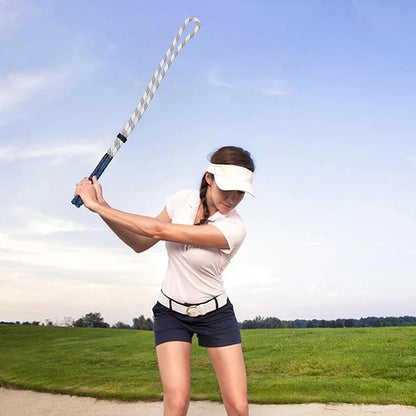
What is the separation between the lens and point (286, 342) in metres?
13.2

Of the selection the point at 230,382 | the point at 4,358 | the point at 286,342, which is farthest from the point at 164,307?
the point at 4,358

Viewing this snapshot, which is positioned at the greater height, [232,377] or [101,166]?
[101,166]

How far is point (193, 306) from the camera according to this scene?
155 inches

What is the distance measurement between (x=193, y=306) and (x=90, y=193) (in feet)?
3.37

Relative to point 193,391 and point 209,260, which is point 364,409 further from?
point 209,260

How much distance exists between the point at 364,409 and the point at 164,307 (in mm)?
4443

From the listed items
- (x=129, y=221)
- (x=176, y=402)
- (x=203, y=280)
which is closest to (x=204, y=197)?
(x=203, y=280)

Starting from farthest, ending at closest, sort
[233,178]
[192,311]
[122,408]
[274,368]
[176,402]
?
1. [274,368]
2. [122,408]
3. [192,311]
4. [176,402]
5. [233,178]

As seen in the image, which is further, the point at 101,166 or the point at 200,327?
the point at 200,327

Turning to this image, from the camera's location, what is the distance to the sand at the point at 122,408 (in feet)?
24.2

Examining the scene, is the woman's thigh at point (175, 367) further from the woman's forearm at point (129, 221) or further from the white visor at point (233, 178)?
the white visor at point (233, 178)

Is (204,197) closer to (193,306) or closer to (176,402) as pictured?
(193,306)

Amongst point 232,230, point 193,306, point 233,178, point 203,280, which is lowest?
point 193,306

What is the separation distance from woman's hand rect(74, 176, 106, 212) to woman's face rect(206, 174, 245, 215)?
709 millimetres
